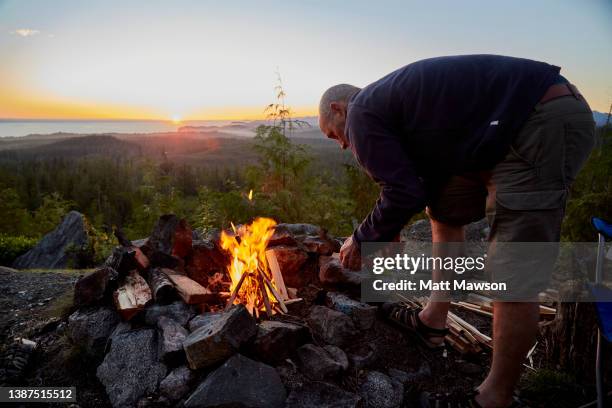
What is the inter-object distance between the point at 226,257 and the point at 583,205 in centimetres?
482

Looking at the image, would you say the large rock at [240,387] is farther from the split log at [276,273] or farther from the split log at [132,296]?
the split log at [132,296]

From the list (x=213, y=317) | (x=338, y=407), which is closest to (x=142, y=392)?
(x=213, y=317)

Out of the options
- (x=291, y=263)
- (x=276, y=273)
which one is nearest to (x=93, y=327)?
(x=276, y=273)

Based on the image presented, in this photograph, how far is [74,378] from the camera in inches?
110

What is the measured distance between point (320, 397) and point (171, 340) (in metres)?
1.07

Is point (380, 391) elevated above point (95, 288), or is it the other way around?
point (95, 288)

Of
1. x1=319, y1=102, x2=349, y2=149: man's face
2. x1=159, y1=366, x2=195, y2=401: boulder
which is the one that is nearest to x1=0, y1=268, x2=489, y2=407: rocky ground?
x1=159, y1=366, x2=195, y2=401: boulder

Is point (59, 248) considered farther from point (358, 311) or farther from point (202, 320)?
point (358, 311)

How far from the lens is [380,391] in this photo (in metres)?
2.50

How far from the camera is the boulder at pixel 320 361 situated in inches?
99.6

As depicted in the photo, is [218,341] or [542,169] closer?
[542,169]

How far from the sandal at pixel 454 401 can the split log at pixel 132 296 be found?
2109 millimetres

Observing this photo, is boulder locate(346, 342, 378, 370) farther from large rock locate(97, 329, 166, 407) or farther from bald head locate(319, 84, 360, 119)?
bald head locate(319, 84, 360, 119)

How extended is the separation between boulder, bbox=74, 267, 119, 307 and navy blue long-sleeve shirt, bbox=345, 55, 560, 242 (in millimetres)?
2287
